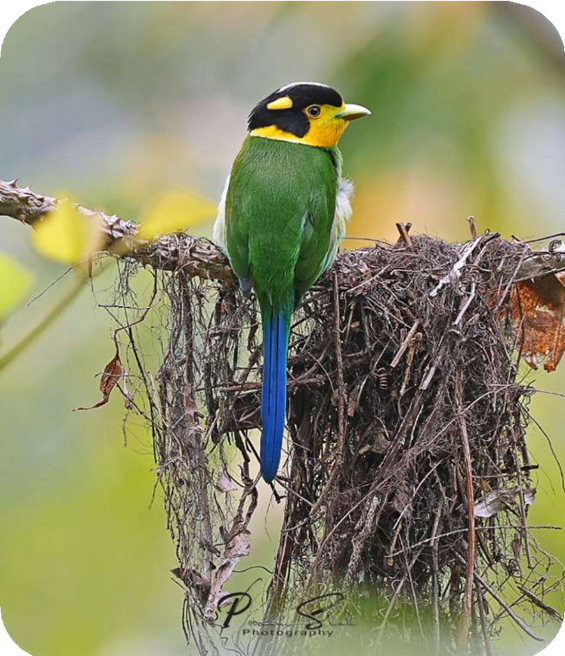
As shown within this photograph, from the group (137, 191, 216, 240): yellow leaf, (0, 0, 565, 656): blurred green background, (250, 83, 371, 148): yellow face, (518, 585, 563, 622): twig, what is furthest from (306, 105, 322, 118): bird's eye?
(137, 191, 216, 240): yellow leaf

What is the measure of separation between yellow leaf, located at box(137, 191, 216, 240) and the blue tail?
44.0 inches

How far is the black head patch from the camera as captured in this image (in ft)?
5.92

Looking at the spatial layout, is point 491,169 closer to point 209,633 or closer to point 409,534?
point 409,534

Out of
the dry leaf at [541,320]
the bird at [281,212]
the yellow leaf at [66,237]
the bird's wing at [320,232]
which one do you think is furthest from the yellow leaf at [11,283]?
the dry leaf at [541,320]

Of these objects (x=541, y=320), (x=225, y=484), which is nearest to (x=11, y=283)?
(x=225, y=484)

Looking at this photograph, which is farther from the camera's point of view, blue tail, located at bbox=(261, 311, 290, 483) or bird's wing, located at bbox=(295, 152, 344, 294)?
bird's wing, located at bbox=(295, 152, 344, 294)

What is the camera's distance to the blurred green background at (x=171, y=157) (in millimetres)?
1876

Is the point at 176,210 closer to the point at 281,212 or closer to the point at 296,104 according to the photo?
the point at 281,212

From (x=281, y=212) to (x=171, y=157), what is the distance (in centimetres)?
46

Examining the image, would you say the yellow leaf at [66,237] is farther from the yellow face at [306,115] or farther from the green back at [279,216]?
the yellow face at [306,115]

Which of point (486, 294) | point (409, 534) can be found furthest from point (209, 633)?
point (486, 294)

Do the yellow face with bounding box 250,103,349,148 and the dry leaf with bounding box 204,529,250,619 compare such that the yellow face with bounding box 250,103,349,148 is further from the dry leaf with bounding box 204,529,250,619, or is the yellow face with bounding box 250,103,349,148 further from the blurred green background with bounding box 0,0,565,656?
the dry leaf with bounding box 204,529,250,619

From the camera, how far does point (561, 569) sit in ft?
5.97

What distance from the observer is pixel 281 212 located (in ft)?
5.60
